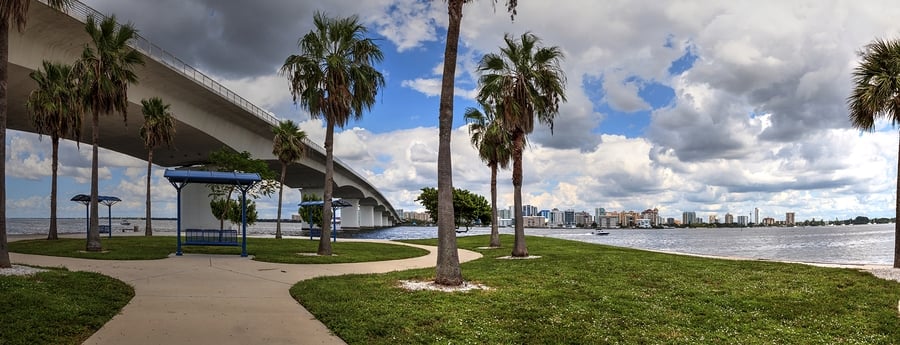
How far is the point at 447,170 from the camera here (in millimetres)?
13898

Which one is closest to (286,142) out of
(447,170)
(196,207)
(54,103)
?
(54,103)

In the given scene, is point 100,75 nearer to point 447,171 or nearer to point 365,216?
point 447,171

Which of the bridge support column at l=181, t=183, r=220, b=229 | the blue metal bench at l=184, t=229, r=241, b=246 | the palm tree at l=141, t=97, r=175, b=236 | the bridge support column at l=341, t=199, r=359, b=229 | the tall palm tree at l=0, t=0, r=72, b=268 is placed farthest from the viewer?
the bridge support column at l=341, t=199, r=359, b=229

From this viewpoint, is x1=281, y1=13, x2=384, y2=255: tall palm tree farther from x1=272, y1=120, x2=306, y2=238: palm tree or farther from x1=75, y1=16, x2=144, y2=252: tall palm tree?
x1=272, y1=120, x2=306, y2=238: palm tree

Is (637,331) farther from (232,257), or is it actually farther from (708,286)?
(232,257)

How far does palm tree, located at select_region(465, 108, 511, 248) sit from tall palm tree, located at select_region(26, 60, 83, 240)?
69.1 feet

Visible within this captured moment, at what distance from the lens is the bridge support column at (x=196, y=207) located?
60656 mm

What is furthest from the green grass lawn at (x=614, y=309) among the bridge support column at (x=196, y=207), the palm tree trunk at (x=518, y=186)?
the bridge support column at (x=196, y=207)

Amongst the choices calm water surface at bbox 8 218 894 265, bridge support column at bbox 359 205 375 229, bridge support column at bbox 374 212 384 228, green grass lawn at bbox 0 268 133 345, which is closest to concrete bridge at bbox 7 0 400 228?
calm water surface at bbox 8 218 894 265

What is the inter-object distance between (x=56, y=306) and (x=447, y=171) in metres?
8.44

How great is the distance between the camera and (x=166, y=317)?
9.25 metres

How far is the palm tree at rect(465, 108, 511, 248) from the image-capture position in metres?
31.9

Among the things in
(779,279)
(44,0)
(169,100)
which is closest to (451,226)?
(779,279)

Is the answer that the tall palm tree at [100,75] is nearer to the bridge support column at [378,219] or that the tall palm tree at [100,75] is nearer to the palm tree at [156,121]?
the palm tree at [156,121]
